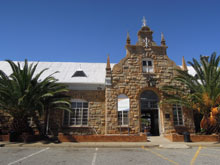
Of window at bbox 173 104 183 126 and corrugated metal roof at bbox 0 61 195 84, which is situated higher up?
corrugated metal roof at bbox 0 61 195 84

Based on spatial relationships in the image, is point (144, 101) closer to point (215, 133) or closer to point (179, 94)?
point (179, 94)

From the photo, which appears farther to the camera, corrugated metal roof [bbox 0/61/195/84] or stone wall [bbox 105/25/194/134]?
corrugated metal roof [bbox 0/61/195/84]

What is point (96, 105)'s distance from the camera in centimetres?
1669

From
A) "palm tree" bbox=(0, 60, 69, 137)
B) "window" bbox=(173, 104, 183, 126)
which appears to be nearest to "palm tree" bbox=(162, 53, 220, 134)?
"window" bbox=(173, 104, 183, 126)

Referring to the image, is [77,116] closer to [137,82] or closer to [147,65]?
[137,82]

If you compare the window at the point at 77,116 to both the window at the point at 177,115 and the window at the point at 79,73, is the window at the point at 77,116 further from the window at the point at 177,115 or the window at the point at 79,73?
the window at the point at 177,115

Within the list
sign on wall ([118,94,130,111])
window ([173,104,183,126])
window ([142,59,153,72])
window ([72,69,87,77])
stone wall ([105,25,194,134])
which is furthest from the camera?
window ([72,69,87,77])

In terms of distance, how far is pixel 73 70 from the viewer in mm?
20141

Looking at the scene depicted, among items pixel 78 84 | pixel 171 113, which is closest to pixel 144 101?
pixel 171 113

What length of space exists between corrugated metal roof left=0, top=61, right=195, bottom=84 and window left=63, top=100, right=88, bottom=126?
260cm

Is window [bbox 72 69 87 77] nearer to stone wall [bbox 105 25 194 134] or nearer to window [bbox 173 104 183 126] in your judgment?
stone wall [bbox 105 25 194 134]

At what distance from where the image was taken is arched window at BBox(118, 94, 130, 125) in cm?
1465

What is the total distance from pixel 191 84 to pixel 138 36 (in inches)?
304

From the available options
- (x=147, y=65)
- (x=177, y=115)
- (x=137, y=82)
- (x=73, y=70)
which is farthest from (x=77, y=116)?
(x=177, y=115)
